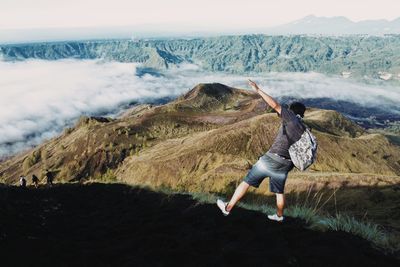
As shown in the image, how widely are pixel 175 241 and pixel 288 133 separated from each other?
3960 mm

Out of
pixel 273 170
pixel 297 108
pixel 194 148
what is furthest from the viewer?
pixel 194 148

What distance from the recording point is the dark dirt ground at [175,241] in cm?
938

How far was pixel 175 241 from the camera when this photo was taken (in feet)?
37.2

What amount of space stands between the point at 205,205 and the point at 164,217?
1.63m

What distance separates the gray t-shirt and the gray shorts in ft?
0.64

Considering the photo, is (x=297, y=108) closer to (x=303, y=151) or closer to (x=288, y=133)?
(x=288, y=133)

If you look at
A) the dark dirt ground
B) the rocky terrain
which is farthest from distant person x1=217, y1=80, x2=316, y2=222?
the rocky terrain

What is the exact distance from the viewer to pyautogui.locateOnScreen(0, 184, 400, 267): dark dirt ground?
30.8 ft

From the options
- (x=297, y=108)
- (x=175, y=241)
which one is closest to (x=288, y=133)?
(x=297, y=108)

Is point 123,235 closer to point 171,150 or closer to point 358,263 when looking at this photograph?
point 358,263

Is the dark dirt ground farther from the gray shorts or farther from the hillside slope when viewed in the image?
the hillside slope

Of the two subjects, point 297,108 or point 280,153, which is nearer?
point 280,153

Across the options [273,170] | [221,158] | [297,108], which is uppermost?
[297,108]

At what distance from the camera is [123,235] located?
13.1 meters
